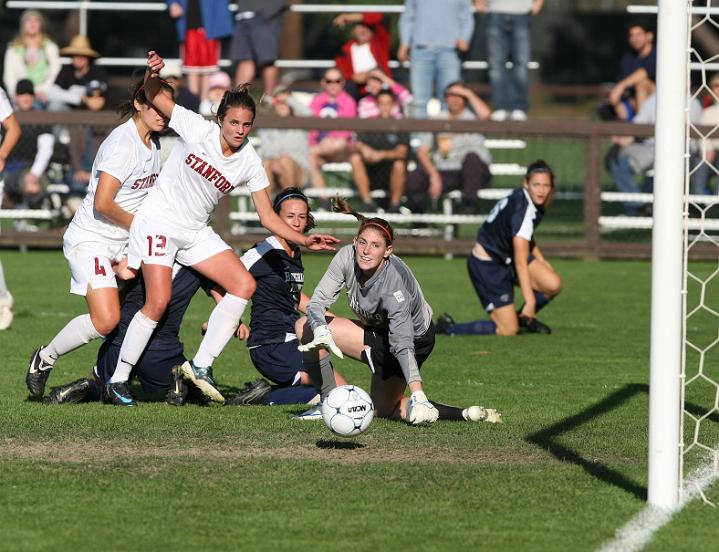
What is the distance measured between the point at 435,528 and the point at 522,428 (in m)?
2.12

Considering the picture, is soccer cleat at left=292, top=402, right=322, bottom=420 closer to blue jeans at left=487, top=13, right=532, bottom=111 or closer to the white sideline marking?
the white sideline marking

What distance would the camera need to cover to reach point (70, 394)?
7.86 meters

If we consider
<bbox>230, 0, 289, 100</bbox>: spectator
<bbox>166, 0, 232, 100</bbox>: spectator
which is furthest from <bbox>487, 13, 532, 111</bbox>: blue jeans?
<bbox>166, 0, 232, 100</bbox>: spectator

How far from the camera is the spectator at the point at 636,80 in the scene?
59.4 ft

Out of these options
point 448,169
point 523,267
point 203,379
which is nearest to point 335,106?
point 448,169

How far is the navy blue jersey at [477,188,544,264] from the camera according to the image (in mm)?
11164

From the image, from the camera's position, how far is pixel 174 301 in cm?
815

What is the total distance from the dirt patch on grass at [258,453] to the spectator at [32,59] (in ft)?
42.8

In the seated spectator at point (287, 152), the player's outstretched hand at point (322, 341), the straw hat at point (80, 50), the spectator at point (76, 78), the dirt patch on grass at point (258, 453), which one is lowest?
the dirt patch on grass at point (258, 453)

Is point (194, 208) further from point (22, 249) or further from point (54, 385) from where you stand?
point (22, 249)

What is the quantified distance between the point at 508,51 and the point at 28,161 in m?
6.62

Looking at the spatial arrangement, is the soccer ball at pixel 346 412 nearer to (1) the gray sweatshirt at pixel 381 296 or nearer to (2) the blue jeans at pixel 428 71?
(1) the gray sweatshirt at pixel 381 296

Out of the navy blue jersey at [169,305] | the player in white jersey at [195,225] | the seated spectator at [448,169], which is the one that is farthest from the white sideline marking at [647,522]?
the seated spectator at [448,169]

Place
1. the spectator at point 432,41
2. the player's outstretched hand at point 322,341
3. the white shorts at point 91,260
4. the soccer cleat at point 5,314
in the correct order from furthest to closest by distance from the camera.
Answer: the spectator at point 432,41 → the soccer cleat at point 5,314 → the white shorts at point 91,260 → the player's outstretched hand at point 322,341
